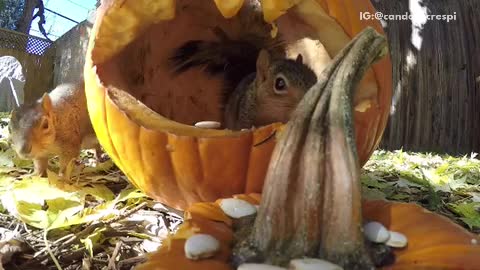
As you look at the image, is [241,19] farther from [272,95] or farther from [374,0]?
[374,0]

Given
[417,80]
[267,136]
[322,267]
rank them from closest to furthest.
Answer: [322,267], [267,136], [417,80]

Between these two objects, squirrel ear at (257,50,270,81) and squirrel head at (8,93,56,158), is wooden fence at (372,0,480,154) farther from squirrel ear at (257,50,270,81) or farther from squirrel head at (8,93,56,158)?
squirrel head at (8,93,56,158)

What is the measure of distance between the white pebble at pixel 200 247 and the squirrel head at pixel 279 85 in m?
0.78

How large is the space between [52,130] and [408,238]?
4.85ft

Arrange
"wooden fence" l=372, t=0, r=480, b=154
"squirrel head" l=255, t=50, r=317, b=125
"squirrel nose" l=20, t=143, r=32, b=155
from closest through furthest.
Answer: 1. "squirrel head" l=255, t=50, r=317, b=125
2. "squirrel nose" l=20, t=143, r=32, b=155
3. "wooden fence" l=372, t=0, r=480, b=154

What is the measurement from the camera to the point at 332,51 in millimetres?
1162

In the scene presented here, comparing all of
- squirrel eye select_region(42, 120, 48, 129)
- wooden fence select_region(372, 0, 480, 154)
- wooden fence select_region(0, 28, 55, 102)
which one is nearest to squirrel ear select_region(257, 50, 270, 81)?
squirrel eye select_region(42, 120, 48, 129)

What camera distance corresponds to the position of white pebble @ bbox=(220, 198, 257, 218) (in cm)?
75

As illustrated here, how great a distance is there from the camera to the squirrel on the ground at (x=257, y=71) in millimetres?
1441

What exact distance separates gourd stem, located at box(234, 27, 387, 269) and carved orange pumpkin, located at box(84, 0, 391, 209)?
14.7 inches

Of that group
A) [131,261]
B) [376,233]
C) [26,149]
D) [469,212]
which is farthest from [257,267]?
[26,149]

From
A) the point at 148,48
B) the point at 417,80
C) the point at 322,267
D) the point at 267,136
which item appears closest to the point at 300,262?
the point at 322,267

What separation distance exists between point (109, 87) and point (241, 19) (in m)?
0.53

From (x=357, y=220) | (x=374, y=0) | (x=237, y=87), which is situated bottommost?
(x=357, y=220)
